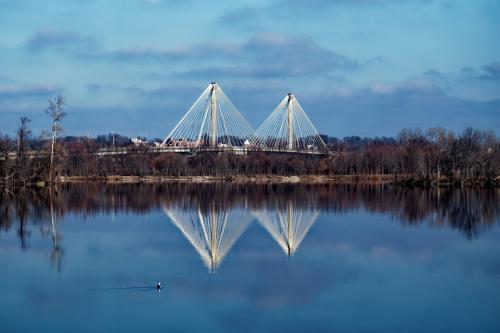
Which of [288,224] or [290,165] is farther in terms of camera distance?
[290,165]

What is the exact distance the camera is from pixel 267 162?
7700cm

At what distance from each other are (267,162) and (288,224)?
177 ft

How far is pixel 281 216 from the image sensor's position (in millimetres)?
26391

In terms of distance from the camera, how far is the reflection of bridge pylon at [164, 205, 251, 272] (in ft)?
56.4

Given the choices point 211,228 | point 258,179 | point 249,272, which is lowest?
point 249,272

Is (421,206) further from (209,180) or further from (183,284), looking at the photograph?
(209,180)

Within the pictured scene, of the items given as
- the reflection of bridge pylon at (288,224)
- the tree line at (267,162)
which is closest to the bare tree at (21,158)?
the tree line at (267,162)

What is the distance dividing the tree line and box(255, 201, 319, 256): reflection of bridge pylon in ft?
77.2

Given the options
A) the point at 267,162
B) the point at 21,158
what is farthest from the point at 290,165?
the point at 21,158

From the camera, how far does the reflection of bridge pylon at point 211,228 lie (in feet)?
56.4

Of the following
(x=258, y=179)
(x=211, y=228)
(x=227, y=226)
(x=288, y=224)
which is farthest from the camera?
(x=258, y=179)

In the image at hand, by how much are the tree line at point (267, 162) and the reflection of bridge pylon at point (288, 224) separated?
23.5 m

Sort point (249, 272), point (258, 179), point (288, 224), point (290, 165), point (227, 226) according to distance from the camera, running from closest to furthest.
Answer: point (249, 272) → point (227, 226) → point (288, 224) → point (258, 179) → point (290, 165)

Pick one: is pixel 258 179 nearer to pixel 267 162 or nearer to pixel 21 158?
pixel 267 162
